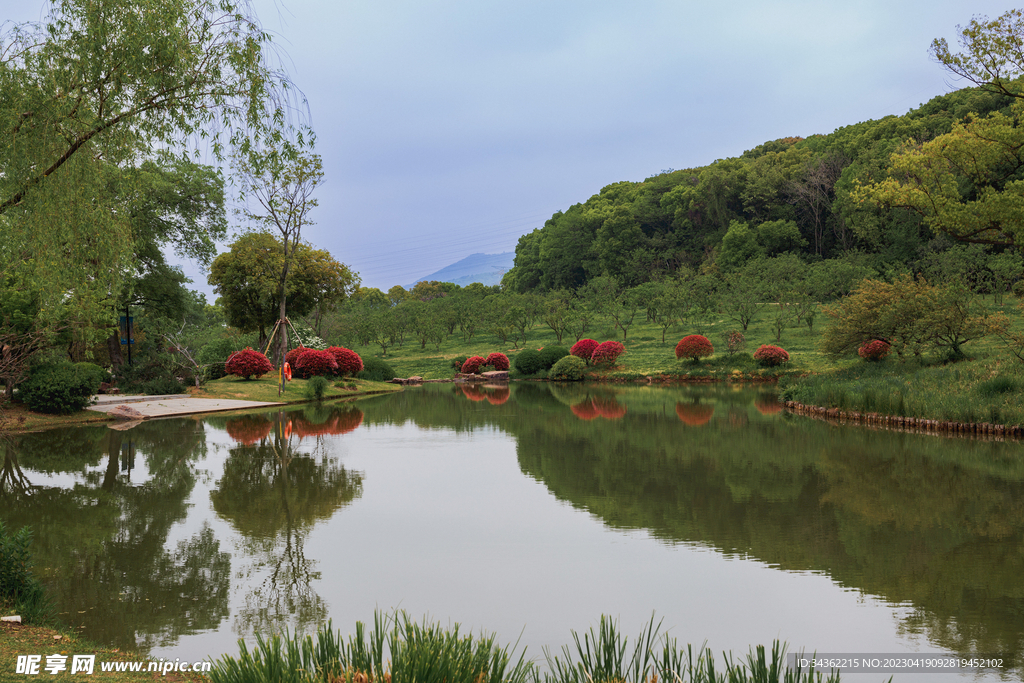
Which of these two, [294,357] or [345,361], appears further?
[345,361]

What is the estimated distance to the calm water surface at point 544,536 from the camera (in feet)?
17.6

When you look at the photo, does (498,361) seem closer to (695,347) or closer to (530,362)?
(530,362)

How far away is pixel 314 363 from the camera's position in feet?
96.6

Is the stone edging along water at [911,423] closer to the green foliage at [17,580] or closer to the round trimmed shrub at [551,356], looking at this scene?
the green foliage at [17,580]

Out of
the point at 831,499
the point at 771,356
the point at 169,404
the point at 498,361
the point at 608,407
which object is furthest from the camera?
the point at 498,361

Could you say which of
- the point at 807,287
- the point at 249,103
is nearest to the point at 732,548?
the point at 249,103

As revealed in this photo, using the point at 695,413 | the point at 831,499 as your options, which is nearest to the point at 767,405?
the point at 695,413

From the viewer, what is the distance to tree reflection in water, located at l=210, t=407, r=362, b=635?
18.4 feet

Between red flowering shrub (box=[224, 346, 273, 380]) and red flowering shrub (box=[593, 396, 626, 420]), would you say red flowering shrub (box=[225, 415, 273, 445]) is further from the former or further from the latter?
red flowering shrub (box=[593, 396, 626, 420])

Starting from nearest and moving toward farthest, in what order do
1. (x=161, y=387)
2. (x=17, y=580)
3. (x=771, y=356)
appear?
(x=17, y=580), (x=161, y=387), (x=771, y=356)

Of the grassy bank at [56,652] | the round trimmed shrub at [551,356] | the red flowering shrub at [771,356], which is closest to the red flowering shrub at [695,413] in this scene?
the red flowering shrub at [771,356]

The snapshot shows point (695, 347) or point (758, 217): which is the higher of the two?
point (758, 217)

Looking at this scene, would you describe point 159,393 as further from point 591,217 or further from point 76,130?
point 591,217

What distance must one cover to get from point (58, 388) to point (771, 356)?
2701 cm
